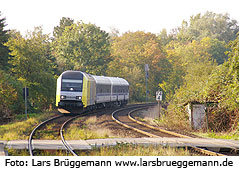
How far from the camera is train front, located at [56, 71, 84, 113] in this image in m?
29.0

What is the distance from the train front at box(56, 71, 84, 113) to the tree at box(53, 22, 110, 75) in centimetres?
2905

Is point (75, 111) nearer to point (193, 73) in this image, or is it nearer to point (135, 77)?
point (193, 73)

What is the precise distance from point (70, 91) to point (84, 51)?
32.0 m

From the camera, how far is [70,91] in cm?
2919

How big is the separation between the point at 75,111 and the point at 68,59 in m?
30.8

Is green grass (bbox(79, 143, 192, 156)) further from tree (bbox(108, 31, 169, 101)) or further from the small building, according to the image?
tree (bbox(108, 31, 169, 101))

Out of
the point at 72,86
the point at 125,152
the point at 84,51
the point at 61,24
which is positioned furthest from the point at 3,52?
the point at 61,24

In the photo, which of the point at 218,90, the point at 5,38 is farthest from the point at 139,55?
the point at 218,90

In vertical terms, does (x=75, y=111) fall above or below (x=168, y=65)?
below

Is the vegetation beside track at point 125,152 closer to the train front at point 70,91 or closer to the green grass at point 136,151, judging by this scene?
the green grass at point 136,151

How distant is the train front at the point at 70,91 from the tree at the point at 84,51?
29052 mm

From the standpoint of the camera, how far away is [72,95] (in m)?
29.0

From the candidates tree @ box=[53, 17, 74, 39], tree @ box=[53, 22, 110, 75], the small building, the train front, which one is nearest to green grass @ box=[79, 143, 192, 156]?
the small building

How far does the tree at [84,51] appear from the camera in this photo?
59.8m
